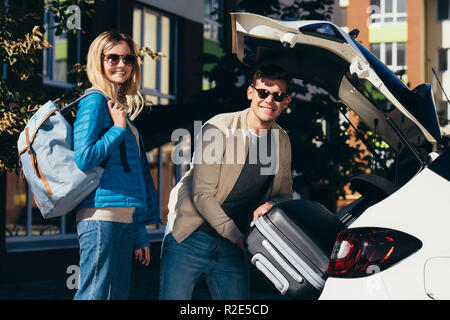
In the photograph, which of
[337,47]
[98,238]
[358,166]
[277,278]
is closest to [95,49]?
[98,238]

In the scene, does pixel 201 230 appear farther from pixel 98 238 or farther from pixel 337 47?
pixel 337 47

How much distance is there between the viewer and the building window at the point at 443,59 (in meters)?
41.8

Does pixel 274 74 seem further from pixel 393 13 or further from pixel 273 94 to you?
pixel 393 13

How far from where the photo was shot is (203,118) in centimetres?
1023

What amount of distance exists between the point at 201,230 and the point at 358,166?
7532mm

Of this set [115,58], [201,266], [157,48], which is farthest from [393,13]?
[115,58]

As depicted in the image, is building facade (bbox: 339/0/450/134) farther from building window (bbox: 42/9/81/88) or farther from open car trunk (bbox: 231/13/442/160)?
open car trunk (bbox: 231/13/442/160)

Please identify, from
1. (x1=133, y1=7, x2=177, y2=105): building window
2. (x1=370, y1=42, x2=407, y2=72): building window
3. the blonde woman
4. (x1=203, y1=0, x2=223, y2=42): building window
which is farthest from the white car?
(x1=370, y1=42, x2=407, y2=72): building window

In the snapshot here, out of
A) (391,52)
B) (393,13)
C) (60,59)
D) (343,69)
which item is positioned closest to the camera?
(343,69)

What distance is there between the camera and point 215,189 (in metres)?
3.93

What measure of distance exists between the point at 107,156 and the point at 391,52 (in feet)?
136

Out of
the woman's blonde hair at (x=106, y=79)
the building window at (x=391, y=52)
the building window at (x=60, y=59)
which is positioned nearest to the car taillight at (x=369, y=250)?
the woman's blonde hair at (x=106, y=79)

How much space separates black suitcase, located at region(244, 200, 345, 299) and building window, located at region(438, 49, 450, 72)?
4026 cm

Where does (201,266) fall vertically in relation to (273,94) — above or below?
below
